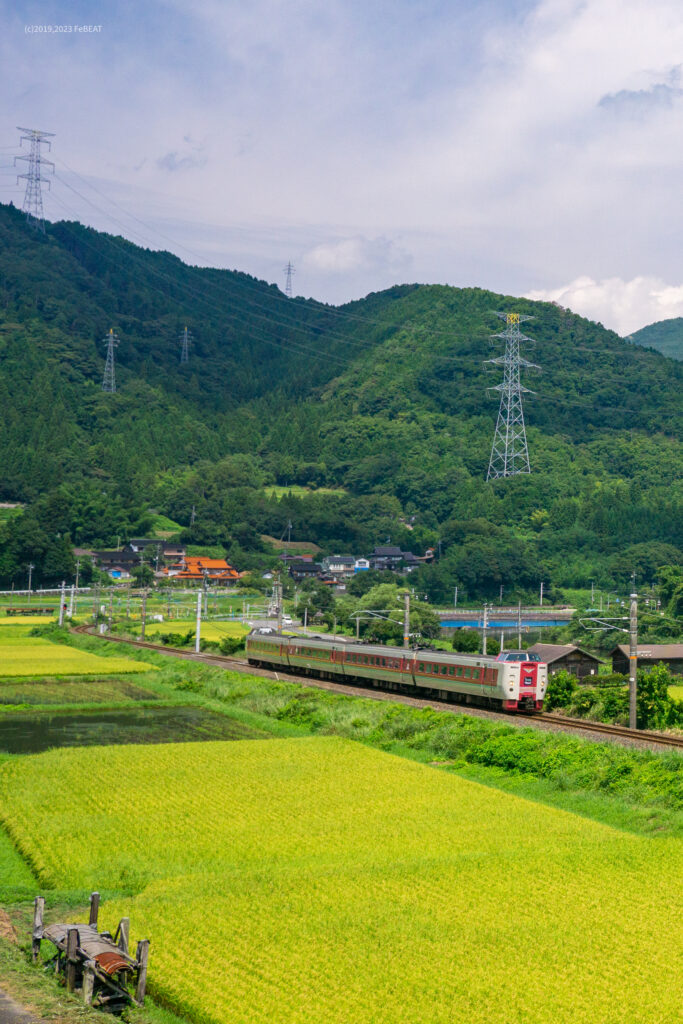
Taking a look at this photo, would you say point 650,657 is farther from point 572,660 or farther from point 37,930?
point 37,930

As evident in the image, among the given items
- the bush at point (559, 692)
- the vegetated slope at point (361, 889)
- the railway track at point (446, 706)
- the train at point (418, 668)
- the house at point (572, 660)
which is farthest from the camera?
the house at point (572, 660)

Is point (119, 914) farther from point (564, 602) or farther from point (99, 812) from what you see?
point (564, 602)

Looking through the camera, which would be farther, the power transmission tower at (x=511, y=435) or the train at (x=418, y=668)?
the power transmission tower at (x=511, y=435)

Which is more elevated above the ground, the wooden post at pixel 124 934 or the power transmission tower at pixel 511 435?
the power transmission tower at pixel 511 435

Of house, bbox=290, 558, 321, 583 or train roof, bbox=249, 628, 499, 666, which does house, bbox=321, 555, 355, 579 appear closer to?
house, bbox=290, 558, 321, 583

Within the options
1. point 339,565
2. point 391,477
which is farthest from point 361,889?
point 391,477

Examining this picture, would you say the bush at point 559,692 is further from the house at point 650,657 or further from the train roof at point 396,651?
the house at point 650,657

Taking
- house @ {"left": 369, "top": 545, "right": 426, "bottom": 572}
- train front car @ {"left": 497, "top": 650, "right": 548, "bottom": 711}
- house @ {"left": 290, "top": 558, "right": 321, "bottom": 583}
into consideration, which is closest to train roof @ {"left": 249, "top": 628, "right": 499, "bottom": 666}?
train front car @ {"left": 497, "top": 650, "right": 548, "bottom": 711}

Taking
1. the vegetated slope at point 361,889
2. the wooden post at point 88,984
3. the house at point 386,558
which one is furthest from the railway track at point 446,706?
the house at point 386,558
